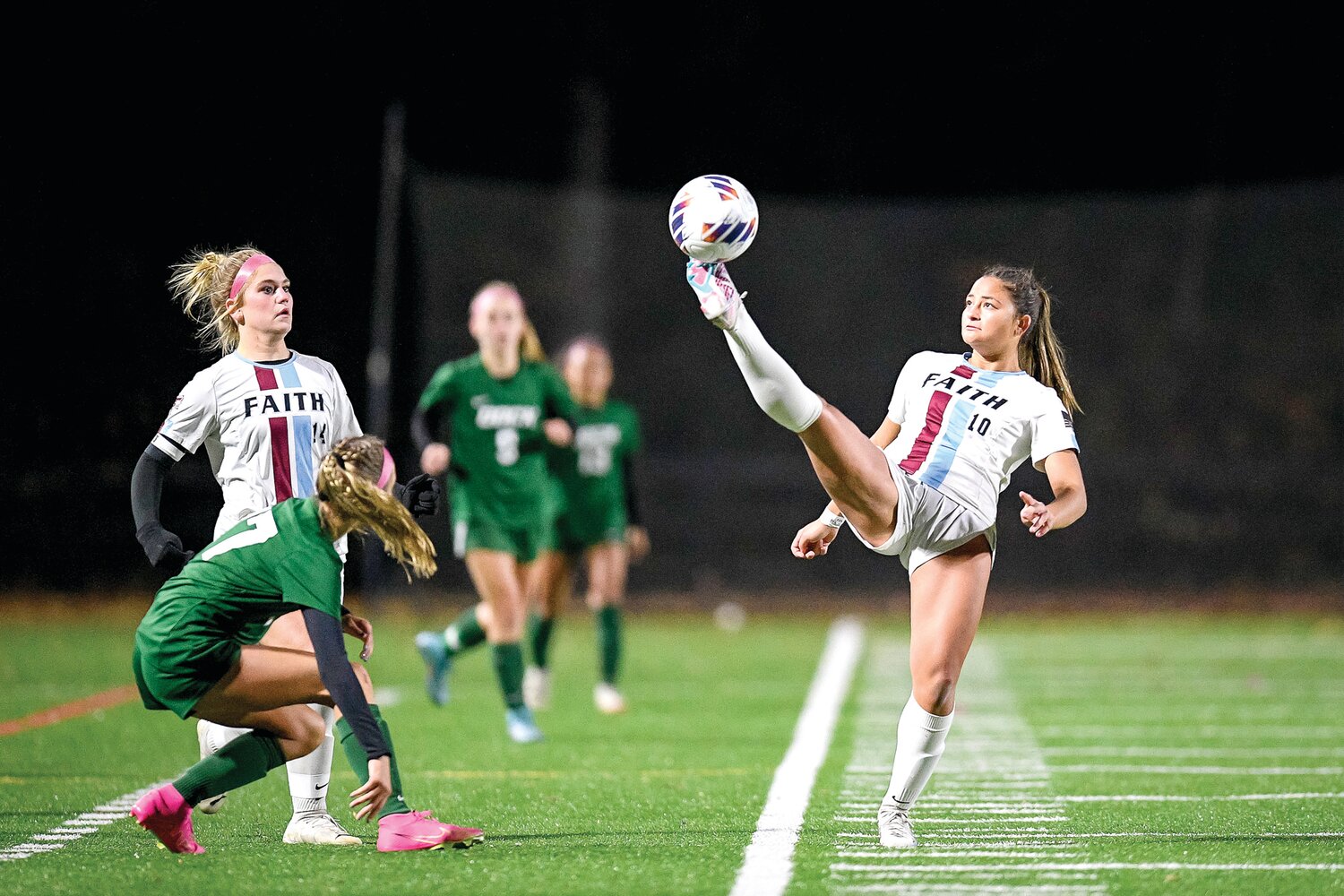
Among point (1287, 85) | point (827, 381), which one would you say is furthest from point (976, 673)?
point (1287, 85)

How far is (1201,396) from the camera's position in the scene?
1769 centimetres

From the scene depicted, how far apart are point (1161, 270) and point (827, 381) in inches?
147

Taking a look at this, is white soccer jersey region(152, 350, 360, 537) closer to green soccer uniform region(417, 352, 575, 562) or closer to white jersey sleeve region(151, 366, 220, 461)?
white jersey sleeve region(151, 366, 220, 461)

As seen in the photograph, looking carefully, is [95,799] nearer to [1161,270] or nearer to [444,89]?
[1161,270]

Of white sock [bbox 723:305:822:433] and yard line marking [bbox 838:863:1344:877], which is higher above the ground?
white sock [bbox 723:305:822:433]

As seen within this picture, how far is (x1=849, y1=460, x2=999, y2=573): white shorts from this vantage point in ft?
16.0

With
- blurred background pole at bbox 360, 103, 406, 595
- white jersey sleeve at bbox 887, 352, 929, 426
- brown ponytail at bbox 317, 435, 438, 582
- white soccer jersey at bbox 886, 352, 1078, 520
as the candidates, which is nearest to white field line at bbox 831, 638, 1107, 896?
white soccer jersey at bbox 886, 352, 1078, 520

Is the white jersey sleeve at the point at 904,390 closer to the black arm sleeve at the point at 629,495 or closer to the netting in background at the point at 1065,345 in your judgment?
the black arm sleeve at the point at 629,495

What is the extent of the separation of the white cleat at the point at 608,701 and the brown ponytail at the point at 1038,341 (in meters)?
4.25

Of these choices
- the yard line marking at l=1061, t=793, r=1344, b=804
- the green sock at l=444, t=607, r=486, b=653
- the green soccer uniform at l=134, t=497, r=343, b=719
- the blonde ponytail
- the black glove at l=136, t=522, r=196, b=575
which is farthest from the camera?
the green sock at l=444, t=607, r=486, b=653

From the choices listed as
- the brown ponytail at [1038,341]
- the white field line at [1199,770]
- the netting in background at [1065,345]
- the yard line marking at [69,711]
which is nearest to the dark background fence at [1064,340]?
the netting in background at [1065,345]

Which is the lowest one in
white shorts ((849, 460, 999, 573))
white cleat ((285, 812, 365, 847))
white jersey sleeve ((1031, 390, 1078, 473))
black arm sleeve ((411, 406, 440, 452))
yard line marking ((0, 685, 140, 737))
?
yard line marking ((0, 685, 140, 737))

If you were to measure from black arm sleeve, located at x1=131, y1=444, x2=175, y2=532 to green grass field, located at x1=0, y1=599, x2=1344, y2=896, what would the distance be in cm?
94

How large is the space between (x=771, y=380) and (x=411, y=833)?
156cm
